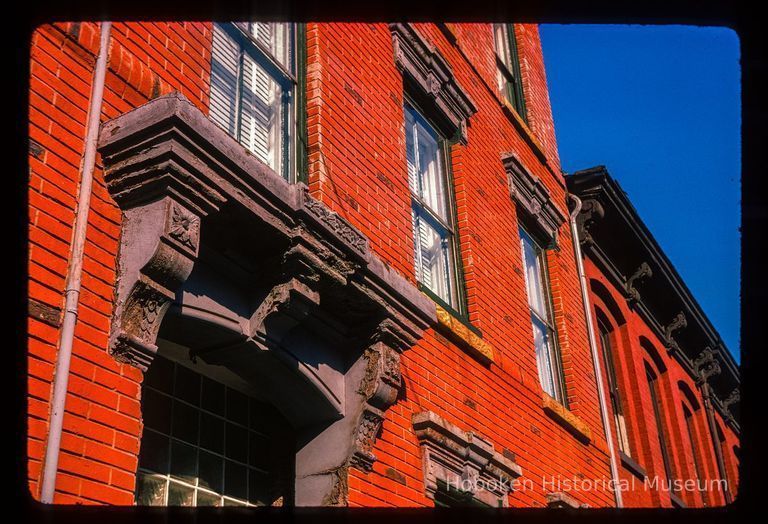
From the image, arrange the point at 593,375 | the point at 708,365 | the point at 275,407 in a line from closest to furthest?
the point at 275,407 → the point at 593,375 → the point at 708,365

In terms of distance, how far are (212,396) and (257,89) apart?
225cm

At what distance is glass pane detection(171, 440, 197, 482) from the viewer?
17.7ft

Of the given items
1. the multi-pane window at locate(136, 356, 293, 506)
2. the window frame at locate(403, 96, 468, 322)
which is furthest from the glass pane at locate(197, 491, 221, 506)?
the window frame at locate(403, 96, 468, 322)

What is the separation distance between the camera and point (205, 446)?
571 centimetres

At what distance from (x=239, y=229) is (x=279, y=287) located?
47 cm

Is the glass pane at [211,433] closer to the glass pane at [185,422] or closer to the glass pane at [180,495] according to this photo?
the glass pane at [185,422]

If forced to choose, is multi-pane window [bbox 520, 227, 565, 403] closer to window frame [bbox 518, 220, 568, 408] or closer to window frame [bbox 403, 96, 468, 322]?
window frame [bbox 518, 220, 568, 408]

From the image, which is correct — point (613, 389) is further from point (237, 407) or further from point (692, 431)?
point (237, 407)

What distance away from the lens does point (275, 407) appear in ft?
21.1

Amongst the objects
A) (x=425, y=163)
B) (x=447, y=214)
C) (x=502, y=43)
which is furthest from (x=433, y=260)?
(x=502, y=43)

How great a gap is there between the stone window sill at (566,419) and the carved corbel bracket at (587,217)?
488 cm

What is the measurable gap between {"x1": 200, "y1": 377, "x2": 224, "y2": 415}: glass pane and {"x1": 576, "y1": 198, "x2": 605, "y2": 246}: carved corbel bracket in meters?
9.49
